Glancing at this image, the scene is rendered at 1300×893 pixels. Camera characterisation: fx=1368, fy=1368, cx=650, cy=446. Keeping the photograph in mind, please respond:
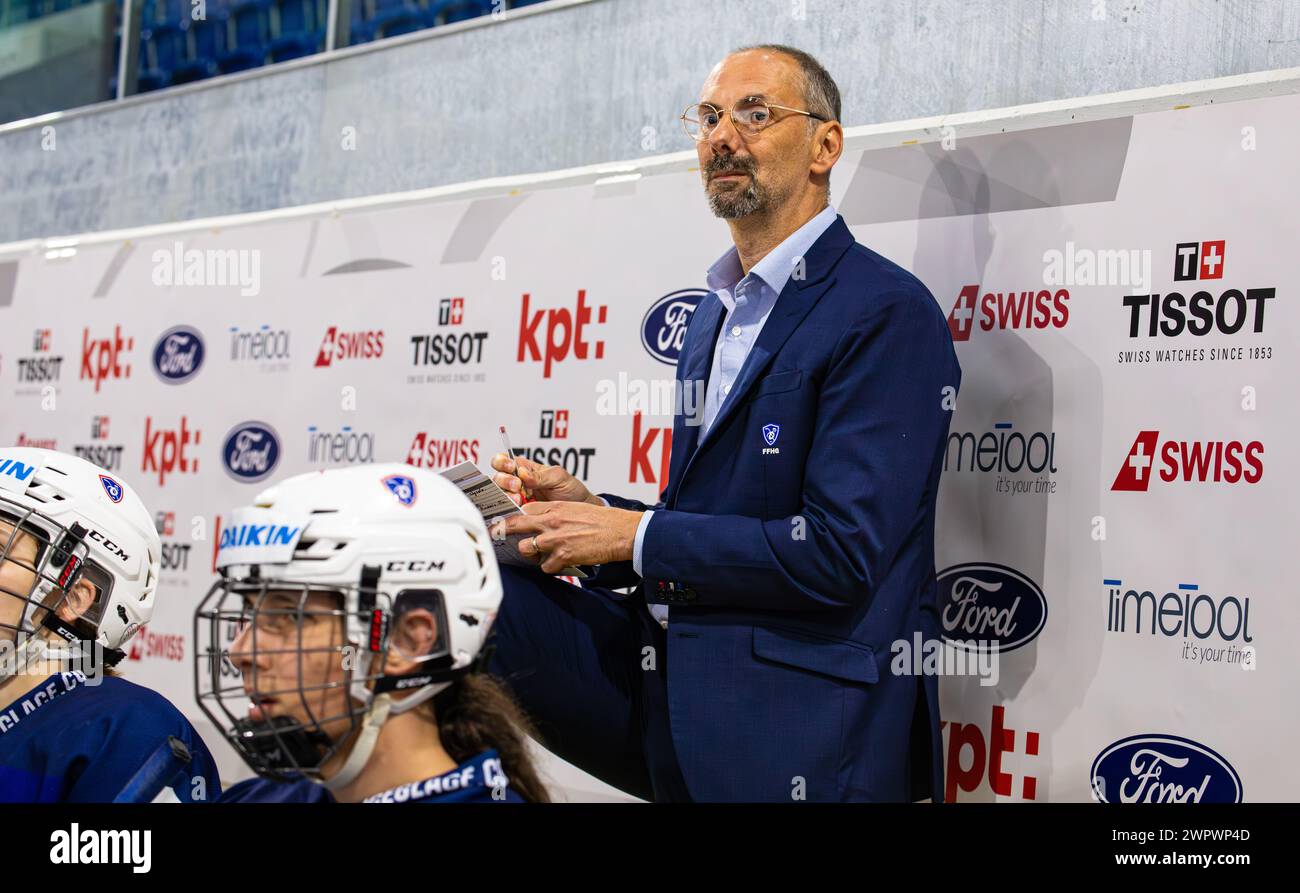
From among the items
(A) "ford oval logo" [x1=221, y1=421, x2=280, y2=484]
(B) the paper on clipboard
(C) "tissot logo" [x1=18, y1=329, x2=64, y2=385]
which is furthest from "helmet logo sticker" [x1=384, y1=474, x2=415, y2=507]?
(C) "tissot logo" [x1=18, y1=329, x2=64, y2=385]

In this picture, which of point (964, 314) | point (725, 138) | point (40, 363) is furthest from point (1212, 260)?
point (40, 363)

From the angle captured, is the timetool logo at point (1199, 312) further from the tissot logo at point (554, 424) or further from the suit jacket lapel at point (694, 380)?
the tissot logo at point (554, 424)

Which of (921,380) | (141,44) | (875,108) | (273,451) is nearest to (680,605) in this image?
(921,380)

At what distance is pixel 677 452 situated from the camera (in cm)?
275

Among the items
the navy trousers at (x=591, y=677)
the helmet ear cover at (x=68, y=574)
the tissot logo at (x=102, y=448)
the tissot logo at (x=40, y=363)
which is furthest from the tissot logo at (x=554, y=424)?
the tissot logo at (x=40, y=363)

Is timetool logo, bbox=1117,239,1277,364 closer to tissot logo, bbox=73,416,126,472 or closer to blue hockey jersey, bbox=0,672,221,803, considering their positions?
blue hockey jersey, bbox=0,672,221,803

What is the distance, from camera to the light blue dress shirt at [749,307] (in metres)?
2.64

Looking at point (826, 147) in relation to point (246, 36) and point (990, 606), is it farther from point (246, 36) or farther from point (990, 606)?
point (246, 36)

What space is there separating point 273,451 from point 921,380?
2.69 meters

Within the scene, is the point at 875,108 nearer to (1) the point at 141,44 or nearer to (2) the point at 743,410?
(2) the point at 743,410

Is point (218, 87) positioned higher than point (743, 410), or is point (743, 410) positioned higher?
point (218, 87)

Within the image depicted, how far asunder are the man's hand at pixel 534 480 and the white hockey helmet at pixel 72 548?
0.65 meters

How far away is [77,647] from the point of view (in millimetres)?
2244

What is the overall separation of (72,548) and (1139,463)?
6.64 feet
